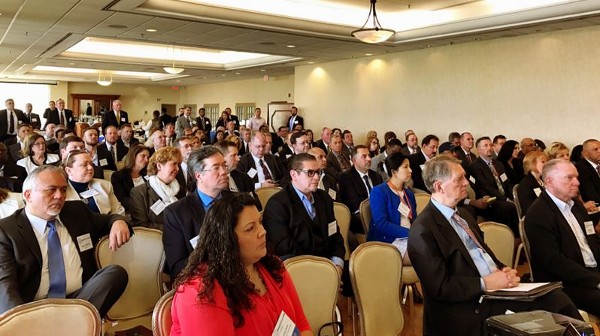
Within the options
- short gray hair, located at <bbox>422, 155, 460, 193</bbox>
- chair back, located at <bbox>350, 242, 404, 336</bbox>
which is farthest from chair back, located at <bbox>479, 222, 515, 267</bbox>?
chair back, located at <bbox>350, 242, 404, 336</bbox>

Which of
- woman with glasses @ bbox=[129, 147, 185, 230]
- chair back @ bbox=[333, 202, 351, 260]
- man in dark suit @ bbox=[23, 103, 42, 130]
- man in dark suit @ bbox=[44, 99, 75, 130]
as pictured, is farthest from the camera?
man in dark suit @ bbox=[44, 99, 75, 130]

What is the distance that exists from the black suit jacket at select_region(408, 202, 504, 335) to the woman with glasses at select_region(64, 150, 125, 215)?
254 centimetres

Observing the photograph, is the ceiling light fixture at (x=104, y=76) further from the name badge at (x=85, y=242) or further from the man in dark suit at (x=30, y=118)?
the name badge at (x=85, y=242)

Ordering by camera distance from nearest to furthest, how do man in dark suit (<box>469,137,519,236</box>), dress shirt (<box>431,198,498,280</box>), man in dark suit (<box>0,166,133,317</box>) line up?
man in dark suit (<box>0,166,133,317</box>) → dress shirt (<box>431,198,498,280</box>) → man in dark suit (<box>469,137,519,236</box>)

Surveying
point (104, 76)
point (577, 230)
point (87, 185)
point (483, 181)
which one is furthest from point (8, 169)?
point (104, 76)

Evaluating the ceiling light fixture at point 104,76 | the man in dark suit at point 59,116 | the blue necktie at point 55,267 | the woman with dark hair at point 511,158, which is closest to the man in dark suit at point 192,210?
the blue necktie at point 55,267

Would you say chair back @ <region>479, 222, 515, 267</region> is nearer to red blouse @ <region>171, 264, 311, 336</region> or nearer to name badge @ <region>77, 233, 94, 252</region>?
red blouse @ <region>171, 264, 311, 336</region>

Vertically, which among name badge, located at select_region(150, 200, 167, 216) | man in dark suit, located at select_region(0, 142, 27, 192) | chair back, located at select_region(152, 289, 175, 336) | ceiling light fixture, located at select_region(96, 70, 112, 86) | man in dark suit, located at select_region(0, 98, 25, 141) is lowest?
chair back, located at select_region(152, 289, 175, 336)

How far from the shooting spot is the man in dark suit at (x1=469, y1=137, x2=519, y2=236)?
5805 mm

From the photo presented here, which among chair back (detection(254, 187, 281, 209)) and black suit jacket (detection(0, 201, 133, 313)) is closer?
black suit jacket (detection(0, 201, 133, 313))

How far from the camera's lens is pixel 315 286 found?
2.43 m

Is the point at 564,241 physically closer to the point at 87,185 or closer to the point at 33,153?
the point at 87,185

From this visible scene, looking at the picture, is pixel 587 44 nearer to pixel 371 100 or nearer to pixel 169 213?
pixel 371 100

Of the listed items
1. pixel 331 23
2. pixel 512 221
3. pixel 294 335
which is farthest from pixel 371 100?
pixel 294 335
